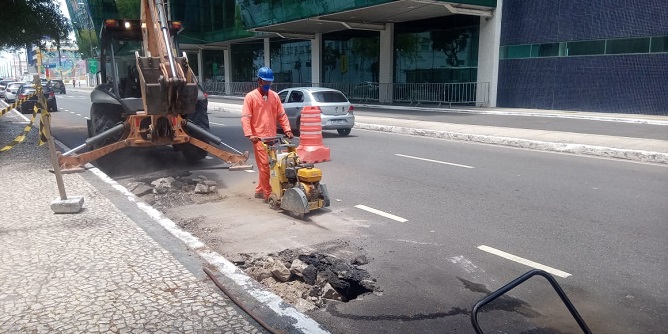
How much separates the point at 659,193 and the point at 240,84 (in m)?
44.6

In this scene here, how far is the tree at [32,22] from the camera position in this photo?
48.0 feet

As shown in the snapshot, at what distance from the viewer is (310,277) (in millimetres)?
4867

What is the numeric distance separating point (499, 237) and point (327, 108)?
1063cm

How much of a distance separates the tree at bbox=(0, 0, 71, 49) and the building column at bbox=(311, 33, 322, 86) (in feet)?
71.8

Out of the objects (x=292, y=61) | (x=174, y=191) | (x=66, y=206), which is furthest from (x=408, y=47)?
(x=66, y=206)

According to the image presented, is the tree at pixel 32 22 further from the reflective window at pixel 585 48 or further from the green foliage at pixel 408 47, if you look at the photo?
the reflective window at pixel 585 48

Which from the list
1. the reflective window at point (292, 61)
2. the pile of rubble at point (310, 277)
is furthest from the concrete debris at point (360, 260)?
the reflective window at point (292, 61)

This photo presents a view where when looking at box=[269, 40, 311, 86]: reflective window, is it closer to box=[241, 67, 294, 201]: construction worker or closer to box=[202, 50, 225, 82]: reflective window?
box=[202, 50, 225, 82]: reflective window

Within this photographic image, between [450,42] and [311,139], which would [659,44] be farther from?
[311,139]

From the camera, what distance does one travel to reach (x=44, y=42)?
2033 centimetres

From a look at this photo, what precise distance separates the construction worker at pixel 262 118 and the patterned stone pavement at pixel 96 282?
1938 millimetres

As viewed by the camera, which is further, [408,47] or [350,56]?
[350,56]

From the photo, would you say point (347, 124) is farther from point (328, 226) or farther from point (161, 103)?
point (328, 226)

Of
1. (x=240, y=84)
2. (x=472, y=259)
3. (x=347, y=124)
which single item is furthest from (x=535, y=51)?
(x=240, y=84)
